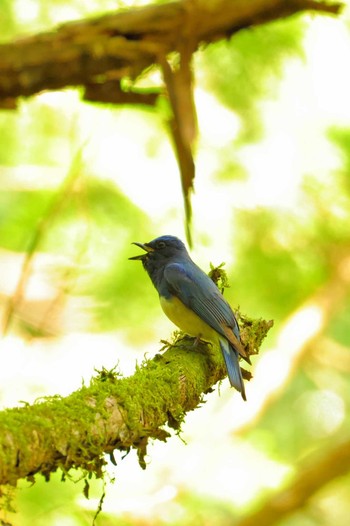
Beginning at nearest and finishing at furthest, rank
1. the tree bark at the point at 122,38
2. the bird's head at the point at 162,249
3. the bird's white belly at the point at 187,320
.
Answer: the tree bark at the point at 122,38, the bird's white belly at the point at 187,320, the bird's head at the point at 162,249

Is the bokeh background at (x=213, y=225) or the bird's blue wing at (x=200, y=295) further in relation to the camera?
the bokeh background at (x=213, y=225)

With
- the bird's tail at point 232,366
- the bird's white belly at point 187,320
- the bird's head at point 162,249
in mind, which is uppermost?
the bird's head at point 162,249

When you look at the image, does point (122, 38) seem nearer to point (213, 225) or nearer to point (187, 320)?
point (187, 320)

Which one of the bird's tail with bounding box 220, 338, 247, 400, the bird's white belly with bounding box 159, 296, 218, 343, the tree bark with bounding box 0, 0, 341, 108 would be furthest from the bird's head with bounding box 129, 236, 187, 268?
the tree bark with bounding box 0, 0, 341, 108

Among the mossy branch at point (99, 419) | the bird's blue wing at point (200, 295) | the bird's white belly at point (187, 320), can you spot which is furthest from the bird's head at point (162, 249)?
the mossy branch at point (99, 419)

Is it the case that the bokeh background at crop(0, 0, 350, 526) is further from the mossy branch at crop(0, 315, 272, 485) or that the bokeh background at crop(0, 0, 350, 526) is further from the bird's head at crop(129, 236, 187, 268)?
the mossy branch at crop(0, 315, 272, 485)

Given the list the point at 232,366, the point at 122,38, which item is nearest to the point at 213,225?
the point at 232,366

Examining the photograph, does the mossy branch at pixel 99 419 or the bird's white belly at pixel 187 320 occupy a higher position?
the bird's white belly at pixel 187 320

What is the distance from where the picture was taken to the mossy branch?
2385mm

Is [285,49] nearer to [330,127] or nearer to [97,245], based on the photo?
[330,127]

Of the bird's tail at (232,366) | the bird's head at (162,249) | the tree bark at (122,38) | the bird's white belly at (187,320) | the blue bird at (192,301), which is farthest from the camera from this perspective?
the bird's head at (162,249)

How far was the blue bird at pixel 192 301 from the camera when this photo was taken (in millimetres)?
4207

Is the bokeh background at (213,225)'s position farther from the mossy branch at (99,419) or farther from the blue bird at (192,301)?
the mossy branch at (99,419)

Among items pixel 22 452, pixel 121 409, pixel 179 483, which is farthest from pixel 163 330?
pixel 22 452
